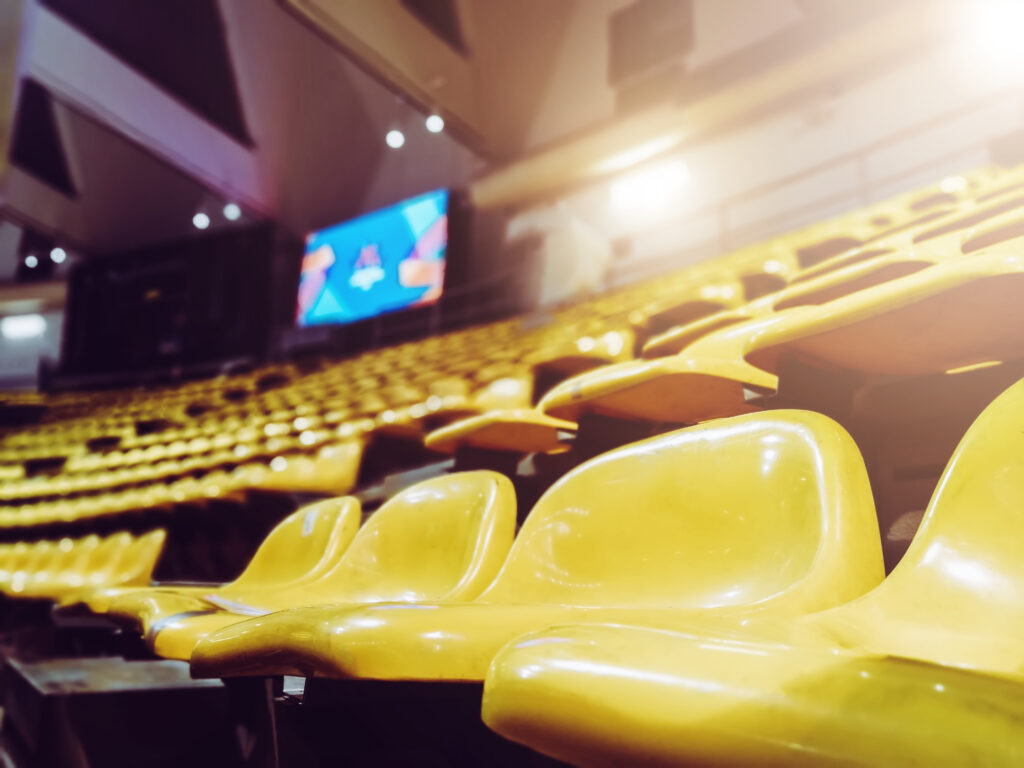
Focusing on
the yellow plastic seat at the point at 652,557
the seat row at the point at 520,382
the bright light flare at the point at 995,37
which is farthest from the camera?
the bright light flare at the point at 995,37

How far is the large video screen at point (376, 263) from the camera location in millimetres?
4504

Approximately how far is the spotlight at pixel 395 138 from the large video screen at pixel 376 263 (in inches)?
28.9

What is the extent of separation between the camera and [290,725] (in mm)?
540

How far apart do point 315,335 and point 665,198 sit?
8.28 ft

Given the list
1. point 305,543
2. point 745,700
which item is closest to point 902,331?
point 745,700

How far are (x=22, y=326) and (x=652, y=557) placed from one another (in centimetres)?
806

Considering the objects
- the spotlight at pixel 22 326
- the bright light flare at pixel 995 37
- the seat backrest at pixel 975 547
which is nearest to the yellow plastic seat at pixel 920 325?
the seat backrest at pixel 975 547

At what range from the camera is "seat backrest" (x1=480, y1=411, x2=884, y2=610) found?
44cm

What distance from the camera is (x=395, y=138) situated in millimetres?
5258

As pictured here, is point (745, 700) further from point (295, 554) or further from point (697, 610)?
point (295, 554)

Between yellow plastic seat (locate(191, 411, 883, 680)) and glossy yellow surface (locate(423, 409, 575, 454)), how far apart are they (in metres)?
0.30

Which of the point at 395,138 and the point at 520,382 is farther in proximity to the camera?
the point at 395,138

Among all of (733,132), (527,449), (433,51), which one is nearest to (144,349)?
(433,51)

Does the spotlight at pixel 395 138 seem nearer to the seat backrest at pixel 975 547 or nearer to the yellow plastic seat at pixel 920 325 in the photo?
the yellow plastic seat at pixel 920 325
